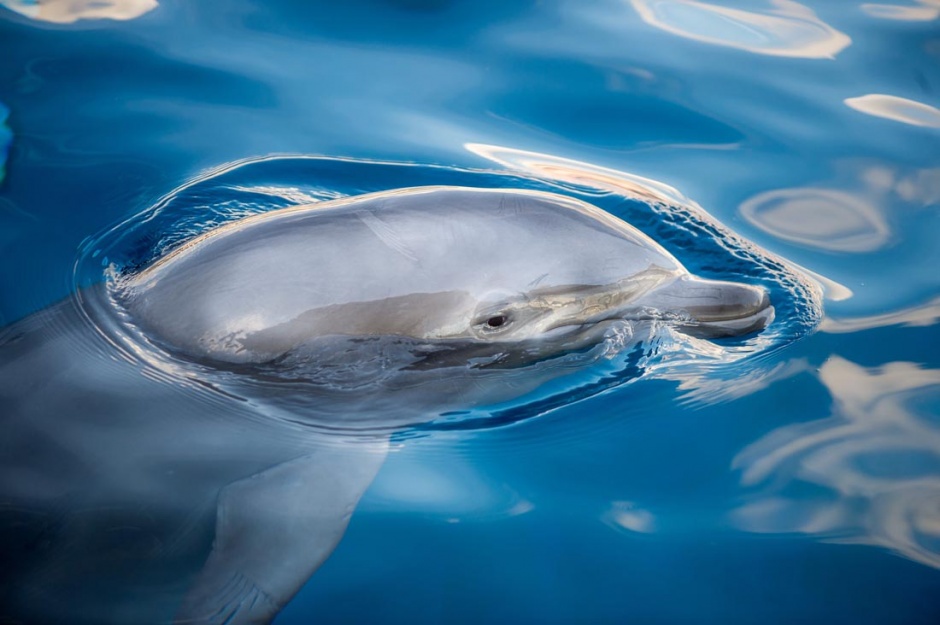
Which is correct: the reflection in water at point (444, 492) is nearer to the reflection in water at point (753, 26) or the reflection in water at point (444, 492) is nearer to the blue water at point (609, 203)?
the blue water at point (609, 203)

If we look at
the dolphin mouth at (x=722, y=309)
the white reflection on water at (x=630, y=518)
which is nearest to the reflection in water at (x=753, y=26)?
the dolphin mouth at (x=722, y=309)

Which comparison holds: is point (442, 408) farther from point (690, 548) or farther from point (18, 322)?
point (18, 322)

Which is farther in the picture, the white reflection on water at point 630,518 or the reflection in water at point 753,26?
the reflection in water at point 753,26

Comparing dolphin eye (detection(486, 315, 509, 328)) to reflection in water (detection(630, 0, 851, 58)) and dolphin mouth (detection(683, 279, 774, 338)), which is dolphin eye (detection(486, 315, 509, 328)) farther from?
reflection in water (detection(630, 0, 851, 58))

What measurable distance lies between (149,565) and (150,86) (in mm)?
4618

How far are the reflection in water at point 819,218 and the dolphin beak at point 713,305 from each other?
147 centimetres

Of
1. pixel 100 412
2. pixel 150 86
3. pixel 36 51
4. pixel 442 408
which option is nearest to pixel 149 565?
pixel 100 412

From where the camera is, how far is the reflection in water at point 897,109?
6984 millimetres

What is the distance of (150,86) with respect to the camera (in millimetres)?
6949

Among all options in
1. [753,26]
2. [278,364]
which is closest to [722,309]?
[278,364]

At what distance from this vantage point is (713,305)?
4.48 meters

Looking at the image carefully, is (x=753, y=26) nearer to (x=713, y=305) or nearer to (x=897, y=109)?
(x=897, y=109)

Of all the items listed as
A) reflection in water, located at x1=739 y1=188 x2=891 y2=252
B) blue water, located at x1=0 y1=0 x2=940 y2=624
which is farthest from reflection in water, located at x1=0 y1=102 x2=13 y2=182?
reflection in water, located at x1=739 y1=188 x2=891 y2=252

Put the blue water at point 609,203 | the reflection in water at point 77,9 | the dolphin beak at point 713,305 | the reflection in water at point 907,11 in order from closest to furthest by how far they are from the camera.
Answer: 1. the blue water at point 609,203
2. the dolphin beak at point 713,305
3. the reflection in water at point 77,9
4. the reflection in water at point 907,11
